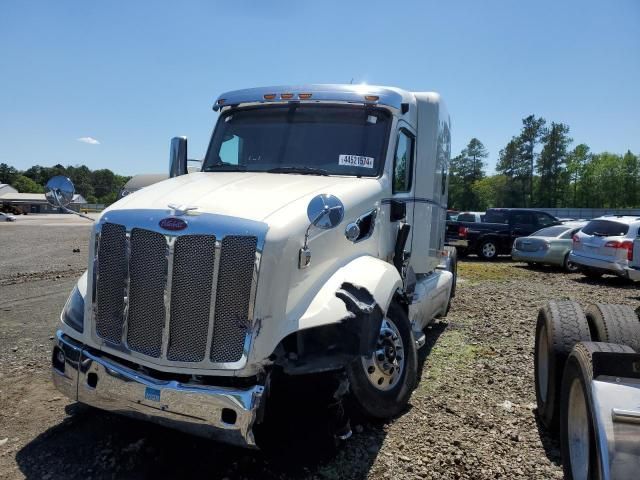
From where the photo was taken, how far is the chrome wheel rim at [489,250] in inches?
727

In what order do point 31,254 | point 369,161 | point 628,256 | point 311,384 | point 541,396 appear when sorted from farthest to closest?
point 31,254 → point 628,256 → point 369,161 → point 541,396 → point 311,384

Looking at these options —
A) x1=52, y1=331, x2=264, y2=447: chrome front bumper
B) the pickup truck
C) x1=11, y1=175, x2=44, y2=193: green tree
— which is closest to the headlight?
x1=52, y1=331, x2=264, y2=447: chrome front bumper

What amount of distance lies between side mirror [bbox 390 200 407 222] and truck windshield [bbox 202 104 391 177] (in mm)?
426

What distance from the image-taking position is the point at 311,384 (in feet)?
11.5

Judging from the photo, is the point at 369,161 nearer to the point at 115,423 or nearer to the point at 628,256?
the point at 115,423

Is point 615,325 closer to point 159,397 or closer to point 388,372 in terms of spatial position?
point 388,372

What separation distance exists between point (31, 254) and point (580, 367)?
58.7 ft

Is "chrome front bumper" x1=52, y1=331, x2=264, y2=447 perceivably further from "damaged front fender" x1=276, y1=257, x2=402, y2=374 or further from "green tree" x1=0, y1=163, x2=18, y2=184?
"green tree" x1=0, y1=163, x2=18, y2=184

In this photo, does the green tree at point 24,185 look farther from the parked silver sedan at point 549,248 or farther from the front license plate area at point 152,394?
the front license plate area at point 152,394

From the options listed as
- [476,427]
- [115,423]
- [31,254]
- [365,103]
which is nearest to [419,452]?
[476,427]

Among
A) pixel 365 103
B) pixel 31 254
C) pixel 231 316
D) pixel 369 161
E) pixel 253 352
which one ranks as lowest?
pixel 31 254

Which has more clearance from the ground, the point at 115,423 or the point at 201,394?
the point at 201,394

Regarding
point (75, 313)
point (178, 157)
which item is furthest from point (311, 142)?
point (75, 313)

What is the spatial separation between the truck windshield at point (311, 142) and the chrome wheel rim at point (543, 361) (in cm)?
211
